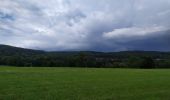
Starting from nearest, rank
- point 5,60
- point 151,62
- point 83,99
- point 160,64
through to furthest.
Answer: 1. point 83,99
2. point 151,62
3. point 160,64
4. point 5,60

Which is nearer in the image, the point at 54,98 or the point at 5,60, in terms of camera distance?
the point at 54,98

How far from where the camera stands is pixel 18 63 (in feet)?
422

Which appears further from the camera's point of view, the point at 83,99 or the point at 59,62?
the point at 59,62

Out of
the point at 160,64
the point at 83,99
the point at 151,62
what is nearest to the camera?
the point at 83,99

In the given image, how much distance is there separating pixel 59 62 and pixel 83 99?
114478mm

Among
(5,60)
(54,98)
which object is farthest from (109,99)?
(5,60)

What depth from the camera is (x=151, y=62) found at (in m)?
118

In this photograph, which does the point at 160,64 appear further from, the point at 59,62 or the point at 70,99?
the point at 70,99

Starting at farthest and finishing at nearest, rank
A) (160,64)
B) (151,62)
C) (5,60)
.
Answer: (5,60), (160,64), (151,62)

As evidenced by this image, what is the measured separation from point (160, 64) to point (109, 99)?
116 m

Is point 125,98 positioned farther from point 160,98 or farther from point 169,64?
point 169,64

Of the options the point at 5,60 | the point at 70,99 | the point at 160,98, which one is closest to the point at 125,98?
the point at 160,98

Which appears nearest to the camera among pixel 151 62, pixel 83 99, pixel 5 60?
pixel 83 99

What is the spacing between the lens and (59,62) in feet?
425
